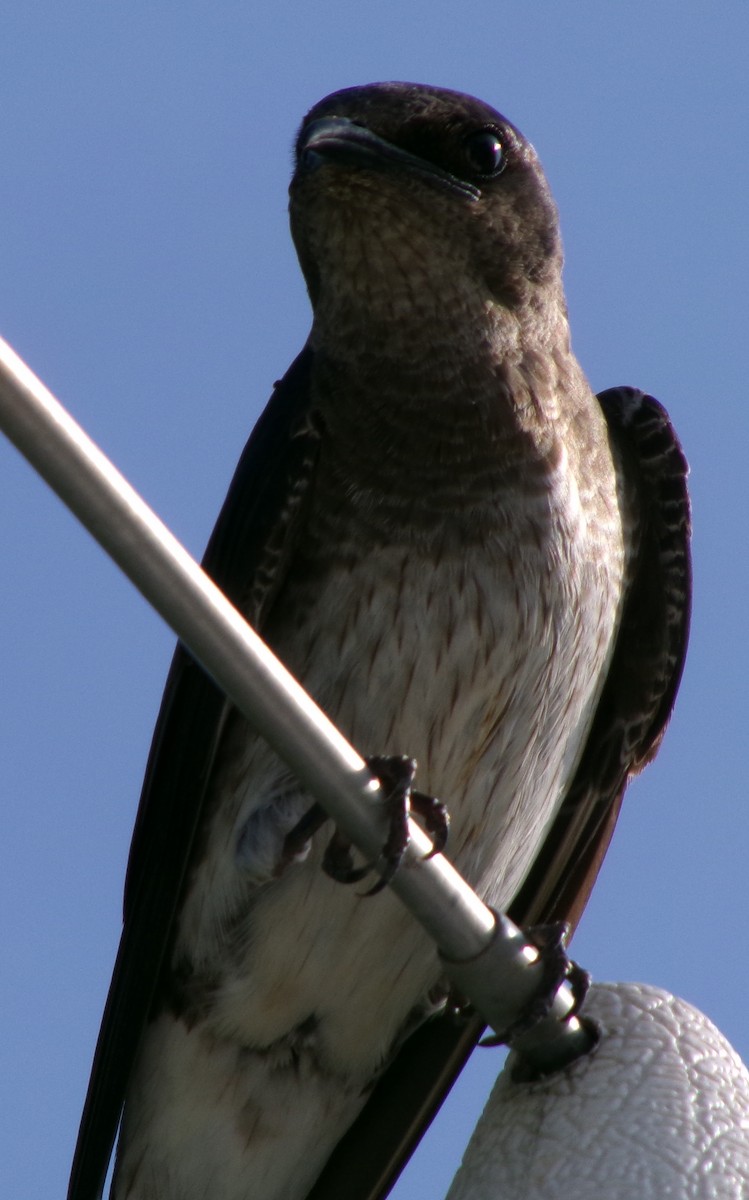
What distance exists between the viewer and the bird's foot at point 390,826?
295 centimetres

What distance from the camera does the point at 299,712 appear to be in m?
2.47

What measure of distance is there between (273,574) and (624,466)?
46.2 inches

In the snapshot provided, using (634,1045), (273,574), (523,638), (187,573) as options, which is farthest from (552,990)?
(187,573)

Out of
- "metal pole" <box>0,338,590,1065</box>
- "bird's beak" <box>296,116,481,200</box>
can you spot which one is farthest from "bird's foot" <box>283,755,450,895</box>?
"bird's beak" <box>296,116,481,200</box>

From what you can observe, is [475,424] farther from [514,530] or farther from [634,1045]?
[634,1045]

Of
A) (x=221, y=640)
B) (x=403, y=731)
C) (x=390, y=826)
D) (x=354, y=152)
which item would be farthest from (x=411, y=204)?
(x=221, y=640)

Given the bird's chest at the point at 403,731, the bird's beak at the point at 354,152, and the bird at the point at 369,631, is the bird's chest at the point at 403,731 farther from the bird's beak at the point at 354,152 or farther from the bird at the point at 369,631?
the bird's beak at the point at 354,152

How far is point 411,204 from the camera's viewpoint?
459 cm

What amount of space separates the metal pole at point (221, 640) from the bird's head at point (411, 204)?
2046 mm

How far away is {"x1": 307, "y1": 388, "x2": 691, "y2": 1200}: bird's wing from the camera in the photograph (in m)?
5.11

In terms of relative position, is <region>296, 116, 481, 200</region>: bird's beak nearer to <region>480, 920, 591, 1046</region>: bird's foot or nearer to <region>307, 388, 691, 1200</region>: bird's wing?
<region>307, 388, 691, 1200</region>: bird's wing

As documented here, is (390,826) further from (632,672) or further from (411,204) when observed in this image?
(632,672)

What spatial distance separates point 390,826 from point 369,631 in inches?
56.9

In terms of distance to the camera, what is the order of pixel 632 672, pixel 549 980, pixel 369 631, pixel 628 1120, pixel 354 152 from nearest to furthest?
pixel 628 1120
pixel 549 980
pixel 369 631
pixel 354 152
pixel 632 672
